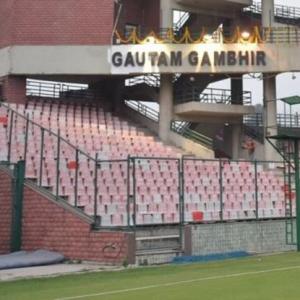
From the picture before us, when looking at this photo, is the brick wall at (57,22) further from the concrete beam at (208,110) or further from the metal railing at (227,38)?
the concrete beam at (208,110)

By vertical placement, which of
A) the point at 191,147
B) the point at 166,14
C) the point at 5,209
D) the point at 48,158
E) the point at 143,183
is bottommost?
the point at 5,209

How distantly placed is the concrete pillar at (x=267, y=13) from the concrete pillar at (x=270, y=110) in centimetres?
Result: 295

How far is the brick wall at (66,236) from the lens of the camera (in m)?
16.1

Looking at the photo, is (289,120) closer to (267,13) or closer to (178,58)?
(267,13)

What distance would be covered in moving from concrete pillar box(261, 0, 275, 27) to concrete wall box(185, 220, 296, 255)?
1647 centimetres

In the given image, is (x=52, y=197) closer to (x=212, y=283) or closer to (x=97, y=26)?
(x=212, y=283)

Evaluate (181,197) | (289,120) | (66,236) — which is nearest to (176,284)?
(66,236)

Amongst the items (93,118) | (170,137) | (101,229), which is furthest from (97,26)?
(101,229)

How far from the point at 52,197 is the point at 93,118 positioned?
1569cm

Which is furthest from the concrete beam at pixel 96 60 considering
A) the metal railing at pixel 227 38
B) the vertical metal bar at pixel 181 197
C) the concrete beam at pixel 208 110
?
A: the vertical metal bar at pixel 181 197

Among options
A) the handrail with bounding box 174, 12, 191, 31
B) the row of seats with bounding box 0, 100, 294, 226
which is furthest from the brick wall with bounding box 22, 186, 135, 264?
the handrail with bounding box 174, 12, 191, 31

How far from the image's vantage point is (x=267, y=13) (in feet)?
113

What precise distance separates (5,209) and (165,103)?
1714 cm

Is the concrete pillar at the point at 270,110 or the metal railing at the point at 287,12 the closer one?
the concrete pillar at the point at 270,110
